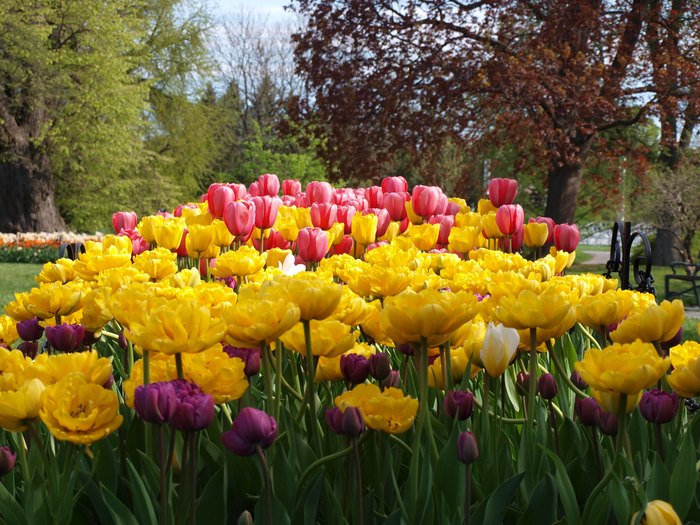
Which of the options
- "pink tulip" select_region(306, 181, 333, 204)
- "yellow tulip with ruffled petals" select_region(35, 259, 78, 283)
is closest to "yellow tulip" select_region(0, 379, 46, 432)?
"yellow tulip with ruffled petals" select_region(35, 259, 78, 283)

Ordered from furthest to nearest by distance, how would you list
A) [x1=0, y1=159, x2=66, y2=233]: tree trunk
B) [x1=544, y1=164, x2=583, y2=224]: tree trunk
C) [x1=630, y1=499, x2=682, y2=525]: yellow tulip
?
[x1=0, y1=159, x2=66, y2=233]: tree trunk, [x1=544, y1=164, x2=583, y2=224]: tree trunk, [x1=630, y1=499, x2=682, y2=525]: yellow tulip

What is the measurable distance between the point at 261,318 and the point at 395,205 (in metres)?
2.35

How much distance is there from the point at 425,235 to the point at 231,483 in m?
1.78

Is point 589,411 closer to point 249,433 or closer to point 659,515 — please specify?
point 659,515

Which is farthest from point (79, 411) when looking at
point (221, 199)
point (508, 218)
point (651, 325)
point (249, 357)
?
point (508, 218)

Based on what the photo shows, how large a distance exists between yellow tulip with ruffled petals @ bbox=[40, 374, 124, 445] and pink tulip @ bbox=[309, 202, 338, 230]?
5.79ft

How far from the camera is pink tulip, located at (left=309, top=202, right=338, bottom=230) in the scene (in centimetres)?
280

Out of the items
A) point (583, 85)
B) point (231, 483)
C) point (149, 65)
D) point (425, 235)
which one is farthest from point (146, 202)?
point (231, 483)

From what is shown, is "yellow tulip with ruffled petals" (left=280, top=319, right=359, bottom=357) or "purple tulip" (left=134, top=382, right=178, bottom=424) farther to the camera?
"yellow tulip with ruffled petals" (left=280, top=319, right=359, bottom=357)

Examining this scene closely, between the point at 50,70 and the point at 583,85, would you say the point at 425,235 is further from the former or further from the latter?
the point at 50,70

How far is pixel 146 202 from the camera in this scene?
78.6 ft

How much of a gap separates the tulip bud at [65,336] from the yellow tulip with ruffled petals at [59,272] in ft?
2.27

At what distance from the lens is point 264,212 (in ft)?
9.39

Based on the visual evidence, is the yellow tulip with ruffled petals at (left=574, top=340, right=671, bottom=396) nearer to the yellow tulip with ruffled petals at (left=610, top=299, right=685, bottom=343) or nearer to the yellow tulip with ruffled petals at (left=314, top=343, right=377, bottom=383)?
the yellow tulip with ruffled petals at (left=610, top=299, right=685, bottom=343)
